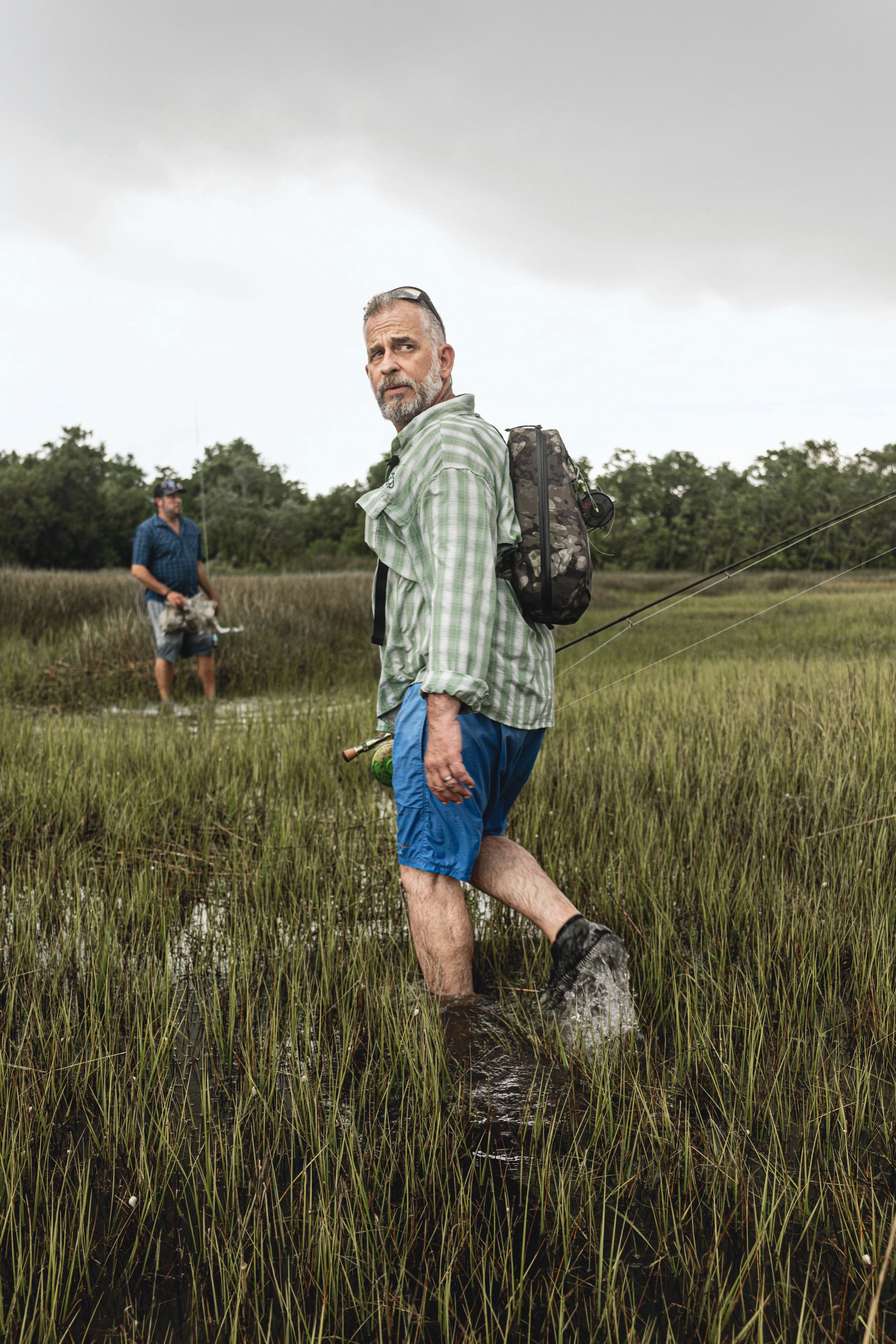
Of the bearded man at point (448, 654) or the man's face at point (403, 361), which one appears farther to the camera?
the man's face at point (403, 361)

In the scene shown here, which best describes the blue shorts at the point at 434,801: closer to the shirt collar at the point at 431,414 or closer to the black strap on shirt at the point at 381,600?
the black strap on shirt at the point at 381,600

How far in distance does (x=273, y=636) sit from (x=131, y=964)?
9009 millimetres

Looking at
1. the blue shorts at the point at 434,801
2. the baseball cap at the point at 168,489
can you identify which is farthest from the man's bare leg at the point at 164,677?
the blue shorts at the point at 434,801

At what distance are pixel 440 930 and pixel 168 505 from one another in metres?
6.07

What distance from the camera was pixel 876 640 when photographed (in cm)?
1223

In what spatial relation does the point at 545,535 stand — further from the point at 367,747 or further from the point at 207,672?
the point at 207,672

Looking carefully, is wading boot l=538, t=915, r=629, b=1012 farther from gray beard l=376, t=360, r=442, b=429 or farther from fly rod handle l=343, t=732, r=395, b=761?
gray beard l=376, t=360, r=442, b=429

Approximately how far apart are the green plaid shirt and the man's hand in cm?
4

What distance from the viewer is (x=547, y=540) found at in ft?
7.20

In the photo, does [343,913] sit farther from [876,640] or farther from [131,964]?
[876,640]

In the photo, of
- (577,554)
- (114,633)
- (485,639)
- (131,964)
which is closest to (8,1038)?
(131,964)

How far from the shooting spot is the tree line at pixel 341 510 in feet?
167

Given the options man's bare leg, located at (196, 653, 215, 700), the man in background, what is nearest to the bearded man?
the man in background

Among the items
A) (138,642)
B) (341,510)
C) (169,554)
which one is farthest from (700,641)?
(341,510)
